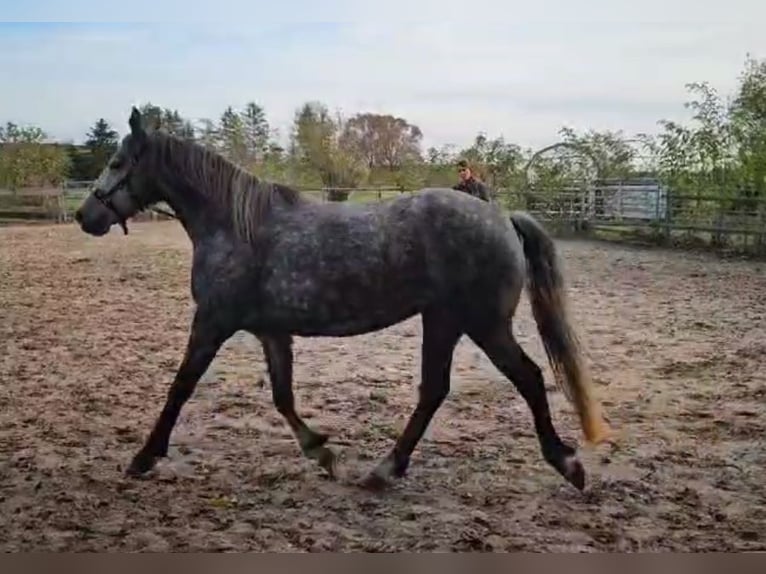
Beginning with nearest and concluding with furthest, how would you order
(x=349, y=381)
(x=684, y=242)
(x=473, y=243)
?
(x=473, y=243)
(x=349, y=381)
(x=684, y=242)

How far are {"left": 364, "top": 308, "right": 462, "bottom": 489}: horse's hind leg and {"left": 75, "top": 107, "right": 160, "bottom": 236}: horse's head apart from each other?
745 mm

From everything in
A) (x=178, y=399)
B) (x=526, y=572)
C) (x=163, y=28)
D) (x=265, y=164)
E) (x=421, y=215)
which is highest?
(x=163, y=28)

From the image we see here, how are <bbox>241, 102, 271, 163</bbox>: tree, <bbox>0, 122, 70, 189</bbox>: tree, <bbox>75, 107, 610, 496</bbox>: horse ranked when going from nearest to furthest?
<bbox>75, 107, 610, 496</bbox>: horse < <bbox>241, 102, 271, 163</bbox>: tree < <bbox>0, 122, 70, 189</bbox>: tree

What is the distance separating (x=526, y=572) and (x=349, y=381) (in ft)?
2.05

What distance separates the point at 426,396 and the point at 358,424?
0.64ft

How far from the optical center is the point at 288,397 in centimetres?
198

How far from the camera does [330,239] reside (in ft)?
6.20

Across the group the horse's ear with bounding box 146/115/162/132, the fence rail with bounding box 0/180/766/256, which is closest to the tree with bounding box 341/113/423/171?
the fence rail with bounding box 0/180/766/256

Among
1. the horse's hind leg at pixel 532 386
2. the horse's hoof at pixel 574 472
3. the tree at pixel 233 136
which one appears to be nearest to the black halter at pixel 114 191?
the tree at pixel 233 136

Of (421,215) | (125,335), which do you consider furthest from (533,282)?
(125,335)

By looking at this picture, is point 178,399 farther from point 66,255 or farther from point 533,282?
point 533,282

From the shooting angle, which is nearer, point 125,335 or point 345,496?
point 345,496

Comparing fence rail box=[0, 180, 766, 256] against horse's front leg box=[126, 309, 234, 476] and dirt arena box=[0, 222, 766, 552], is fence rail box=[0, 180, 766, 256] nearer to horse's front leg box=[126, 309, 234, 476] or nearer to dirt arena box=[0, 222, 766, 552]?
dirt arena box=[0, 222, 766, 552]

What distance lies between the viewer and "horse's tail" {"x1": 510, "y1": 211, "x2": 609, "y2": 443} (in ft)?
6.20
